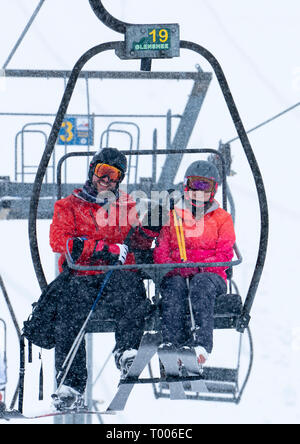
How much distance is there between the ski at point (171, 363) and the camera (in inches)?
93.7

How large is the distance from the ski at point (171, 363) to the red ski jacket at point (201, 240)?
42 centimetres

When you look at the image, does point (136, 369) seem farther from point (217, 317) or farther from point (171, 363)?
point (217, 317)

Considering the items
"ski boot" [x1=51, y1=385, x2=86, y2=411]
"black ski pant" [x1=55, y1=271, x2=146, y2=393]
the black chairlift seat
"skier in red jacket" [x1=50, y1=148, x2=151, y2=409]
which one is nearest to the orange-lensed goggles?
"skier in red jacket" [x1=50, y1=148, x2=151, y2=409]

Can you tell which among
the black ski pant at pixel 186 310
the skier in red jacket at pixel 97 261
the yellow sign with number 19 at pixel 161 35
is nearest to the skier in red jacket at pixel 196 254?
the black ski pant at pixel 186 310

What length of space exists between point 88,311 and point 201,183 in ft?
2.39

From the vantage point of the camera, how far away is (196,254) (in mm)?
2822

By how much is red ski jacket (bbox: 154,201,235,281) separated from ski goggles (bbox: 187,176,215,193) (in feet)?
0.38

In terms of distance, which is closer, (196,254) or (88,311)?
(88,311)

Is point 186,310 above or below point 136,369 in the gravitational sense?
above

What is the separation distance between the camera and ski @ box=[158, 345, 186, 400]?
7.81ft

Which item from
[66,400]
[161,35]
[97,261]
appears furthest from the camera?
[97,261]

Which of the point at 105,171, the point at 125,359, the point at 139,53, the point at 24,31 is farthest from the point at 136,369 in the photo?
the point at 24,31

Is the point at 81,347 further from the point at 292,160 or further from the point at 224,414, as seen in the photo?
the point at 292,160

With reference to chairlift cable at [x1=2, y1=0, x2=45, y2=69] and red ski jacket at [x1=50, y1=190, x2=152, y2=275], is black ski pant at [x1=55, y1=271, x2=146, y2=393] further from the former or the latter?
chairlift cable at [x1=2, y1=0, x2=45, y2=69]
